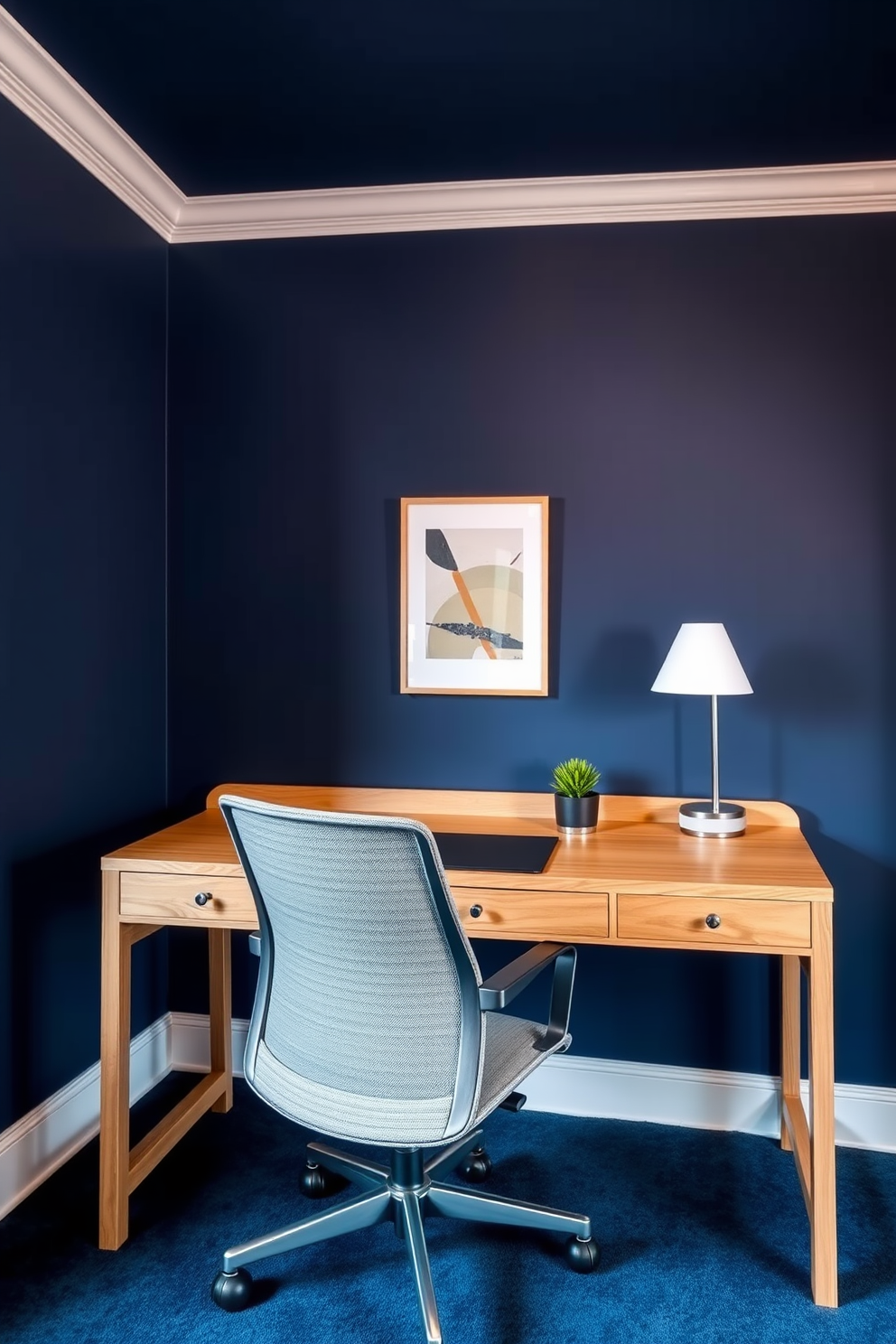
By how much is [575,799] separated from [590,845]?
0.13 m

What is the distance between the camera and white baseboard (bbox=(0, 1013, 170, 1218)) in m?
2.06

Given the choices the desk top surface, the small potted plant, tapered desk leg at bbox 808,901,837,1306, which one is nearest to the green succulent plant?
the small potted plant

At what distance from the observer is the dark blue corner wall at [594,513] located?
2.42m

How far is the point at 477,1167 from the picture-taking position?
2168mm

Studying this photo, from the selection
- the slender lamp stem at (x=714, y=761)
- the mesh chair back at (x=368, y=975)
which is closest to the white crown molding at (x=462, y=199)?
the slender lamp stem at (x=714, y=761)

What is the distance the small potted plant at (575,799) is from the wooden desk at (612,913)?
0.05 meters

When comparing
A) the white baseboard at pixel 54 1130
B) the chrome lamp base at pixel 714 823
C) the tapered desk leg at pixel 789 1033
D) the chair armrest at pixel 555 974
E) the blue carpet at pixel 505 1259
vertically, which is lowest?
the blue carpet at pixel 505 1259

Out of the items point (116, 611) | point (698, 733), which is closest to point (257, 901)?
point (116, 611)

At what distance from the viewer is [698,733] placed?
8.16ft

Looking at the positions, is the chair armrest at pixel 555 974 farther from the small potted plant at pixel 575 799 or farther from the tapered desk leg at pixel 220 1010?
the tapered desk leg at pixel 220 1010

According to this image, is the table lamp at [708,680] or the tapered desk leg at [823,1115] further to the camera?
the table lamp at [708,680]

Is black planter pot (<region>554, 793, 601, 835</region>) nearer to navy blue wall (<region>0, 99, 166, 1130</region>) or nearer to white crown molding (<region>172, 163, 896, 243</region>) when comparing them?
navy blue wall (<region>0, 99, 166, 1130</region>)

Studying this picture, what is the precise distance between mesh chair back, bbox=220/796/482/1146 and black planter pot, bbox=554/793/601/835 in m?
0.78

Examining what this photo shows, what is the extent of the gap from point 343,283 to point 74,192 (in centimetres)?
70
